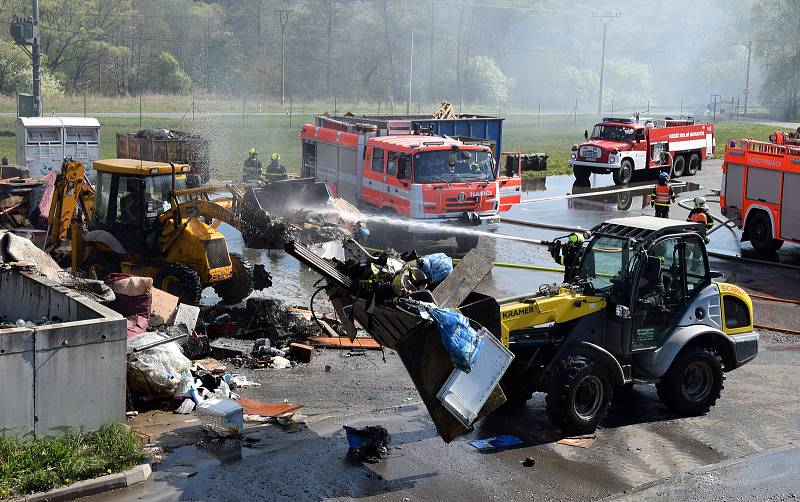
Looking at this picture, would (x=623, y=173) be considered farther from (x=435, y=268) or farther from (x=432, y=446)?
(x=432, y=446)

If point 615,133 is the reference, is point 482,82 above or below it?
above

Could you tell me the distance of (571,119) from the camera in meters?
71.1

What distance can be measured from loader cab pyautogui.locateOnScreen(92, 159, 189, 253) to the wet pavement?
374 centimetres

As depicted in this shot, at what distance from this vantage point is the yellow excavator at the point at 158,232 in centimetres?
1408

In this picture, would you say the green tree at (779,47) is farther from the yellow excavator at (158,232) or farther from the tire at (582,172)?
the yellow excavator at (158,232)

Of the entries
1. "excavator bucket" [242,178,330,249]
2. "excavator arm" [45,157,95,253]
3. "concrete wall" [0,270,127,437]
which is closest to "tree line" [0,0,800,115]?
"excavator bucket" [242,178,330,249]

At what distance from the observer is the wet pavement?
335 inches

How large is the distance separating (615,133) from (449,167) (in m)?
14.8

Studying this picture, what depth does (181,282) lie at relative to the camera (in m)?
13.8

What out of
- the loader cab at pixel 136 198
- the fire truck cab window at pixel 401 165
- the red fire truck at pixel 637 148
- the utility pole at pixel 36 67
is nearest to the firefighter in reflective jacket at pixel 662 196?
the fire truck cab window at pixel 401 165

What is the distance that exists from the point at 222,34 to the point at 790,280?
6443 cm

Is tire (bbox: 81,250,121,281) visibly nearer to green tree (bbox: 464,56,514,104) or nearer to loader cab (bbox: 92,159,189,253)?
loader cab (bbox: 92,159,189,253)

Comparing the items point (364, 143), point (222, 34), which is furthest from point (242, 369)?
point (222, 34)

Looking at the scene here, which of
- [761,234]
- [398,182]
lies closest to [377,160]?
[398,182]
